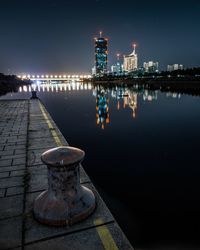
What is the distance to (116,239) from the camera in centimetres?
286

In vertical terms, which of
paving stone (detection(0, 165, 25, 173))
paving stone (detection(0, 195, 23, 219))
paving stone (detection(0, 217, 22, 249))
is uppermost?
paving stone (detection(0, 165, 25, 173))

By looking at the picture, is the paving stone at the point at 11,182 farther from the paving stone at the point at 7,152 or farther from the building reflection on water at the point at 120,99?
the building reflection on water at the point at 120,99

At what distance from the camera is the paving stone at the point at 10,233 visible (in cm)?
277

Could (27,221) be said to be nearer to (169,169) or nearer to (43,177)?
(43,177)

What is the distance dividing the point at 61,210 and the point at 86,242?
0.65 metres

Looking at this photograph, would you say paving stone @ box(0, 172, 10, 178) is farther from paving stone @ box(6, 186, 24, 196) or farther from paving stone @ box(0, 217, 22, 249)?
paving stone @ box(0, 217, 22, 249)

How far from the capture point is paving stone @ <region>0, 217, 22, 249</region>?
277cm

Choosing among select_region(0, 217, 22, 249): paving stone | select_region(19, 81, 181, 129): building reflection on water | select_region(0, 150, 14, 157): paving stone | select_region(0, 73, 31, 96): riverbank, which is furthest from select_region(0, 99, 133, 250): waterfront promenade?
select_region(0, 73, 31, 96): riverbank

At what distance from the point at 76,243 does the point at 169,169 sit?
4803 millimetres

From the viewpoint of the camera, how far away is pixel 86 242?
279cm

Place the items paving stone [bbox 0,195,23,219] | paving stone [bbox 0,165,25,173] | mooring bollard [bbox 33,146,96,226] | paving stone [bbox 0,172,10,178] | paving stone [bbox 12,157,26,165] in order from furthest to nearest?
paving stone [bbox 12,157,26,165]
paving stone [bbox 0,165,25,173]
paving stone [bbox 0,172,10,178]
paving stone [bbox 0,195,23,219]
mooring bollard [bbox 33,146,96,226]

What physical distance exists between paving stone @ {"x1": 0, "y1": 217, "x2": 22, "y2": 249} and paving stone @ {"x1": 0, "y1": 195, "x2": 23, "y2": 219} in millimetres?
144

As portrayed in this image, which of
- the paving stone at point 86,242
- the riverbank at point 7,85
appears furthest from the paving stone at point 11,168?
the riverbank at point 7,85

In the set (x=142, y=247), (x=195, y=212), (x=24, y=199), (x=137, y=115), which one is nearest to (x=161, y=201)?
(x=195, y=212)
